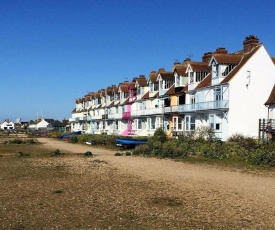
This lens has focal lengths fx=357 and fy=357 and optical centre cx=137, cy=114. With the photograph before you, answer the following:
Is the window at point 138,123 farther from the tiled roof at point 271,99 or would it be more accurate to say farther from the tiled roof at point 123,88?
the tiled roof at point 271,99

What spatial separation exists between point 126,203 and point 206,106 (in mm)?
29534

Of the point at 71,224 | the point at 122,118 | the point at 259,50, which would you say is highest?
the point at 259,50

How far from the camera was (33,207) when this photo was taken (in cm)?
1079

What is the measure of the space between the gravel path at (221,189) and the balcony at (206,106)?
16.4 m

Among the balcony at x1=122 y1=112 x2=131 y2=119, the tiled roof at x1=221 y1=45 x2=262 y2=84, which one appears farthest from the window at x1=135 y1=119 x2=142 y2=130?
the tiled roof at x1=221 y1=45 x2=262 y2=84

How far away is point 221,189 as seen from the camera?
1375cm

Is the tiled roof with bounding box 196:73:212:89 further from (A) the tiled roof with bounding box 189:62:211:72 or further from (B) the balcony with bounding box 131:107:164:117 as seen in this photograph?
(B) the balcony with bounding box 131:107:164:117

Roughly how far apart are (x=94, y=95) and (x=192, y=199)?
83.2 meters

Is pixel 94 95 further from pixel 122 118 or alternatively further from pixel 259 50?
pixel 259 50

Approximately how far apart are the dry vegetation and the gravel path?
0.03 metres

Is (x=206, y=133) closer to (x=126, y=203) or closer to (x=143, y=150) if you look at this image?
(x=143, y=150)

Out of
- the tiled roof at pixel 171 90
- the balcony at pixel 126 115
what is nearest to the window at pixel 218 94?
the tiled roof at pixel 171 90

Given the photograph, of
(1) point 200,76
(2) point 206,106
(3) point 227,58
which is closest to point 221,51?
(1) point 200,76

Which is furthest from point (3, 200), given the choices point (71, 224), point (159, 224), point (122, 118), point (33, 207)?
point (122, 118)
